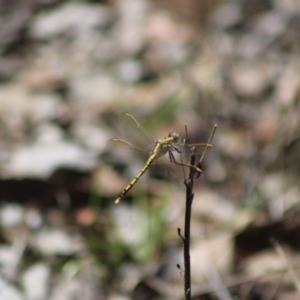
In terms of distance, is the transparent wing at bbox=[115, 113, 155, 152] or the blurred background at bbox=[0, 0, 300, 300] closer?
the transparent wing at bbox=[115, 113, 155, 152]

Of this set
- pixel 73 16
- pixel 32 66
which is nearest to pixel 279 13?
pixel 73 16

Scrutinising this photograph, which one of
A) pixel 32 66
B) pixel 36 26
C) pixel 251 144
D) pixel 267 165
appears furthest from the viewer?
pixel 36 26

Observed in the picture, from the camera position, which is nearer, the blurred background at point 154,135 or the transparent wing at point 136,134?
the transparent wing at point 136,134

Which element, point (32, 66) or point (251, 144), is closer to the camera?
point (251, 144)

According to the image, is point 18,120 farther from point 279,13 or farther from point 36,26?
point 279,13

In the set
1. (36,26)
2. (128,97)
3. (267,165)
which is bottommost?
(267,165)

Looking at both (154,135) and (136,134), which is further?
(154,135)

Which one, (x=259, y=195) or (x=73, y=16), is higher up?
(x=73, y=16)

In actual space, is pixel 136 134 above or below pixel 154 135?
below
